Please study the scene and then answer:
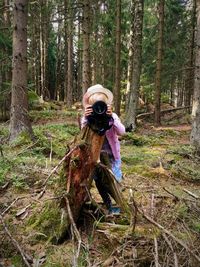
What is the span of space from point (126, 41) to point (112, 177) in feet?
84.2

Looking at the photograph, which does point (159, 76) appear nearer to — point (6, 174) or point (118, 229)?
point (6, 174)

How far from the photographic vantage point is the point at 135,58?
14.2 meters

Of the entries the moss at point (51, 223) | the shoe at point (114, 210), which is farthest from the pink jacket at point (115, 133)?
the moss at point (51, 223)

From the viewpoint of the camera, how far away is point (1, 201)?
4.91 metres

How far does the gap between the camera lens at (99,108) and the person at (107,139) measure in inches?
2.8

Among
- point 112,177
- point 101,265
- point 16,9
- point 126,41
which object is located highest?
point 126,41

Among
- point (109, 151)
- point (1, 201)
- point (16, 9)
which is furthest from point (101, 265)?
point (16, 9)

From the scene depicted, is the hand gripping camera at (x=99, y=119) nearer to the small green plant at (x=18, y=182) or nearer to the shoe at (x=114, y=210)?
the shoe at (x=114, y=210)

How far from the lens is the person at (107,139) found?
12.4ft

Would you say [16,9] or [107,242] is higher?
[16,9]

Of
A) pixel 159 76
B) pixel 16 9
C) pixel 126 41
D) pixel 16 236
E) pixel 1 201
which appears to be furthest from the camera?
pixel 126 41

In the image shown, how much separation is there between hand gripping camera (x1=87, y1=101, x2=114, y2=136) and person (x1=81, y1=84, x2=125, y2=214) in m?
0.05

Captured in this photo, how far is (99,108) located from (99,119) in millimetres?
116

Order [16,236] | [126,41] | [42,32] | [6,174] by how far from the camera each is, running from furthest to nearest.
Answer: [42,32]
[126,41]
[6,174]
[16,236]
